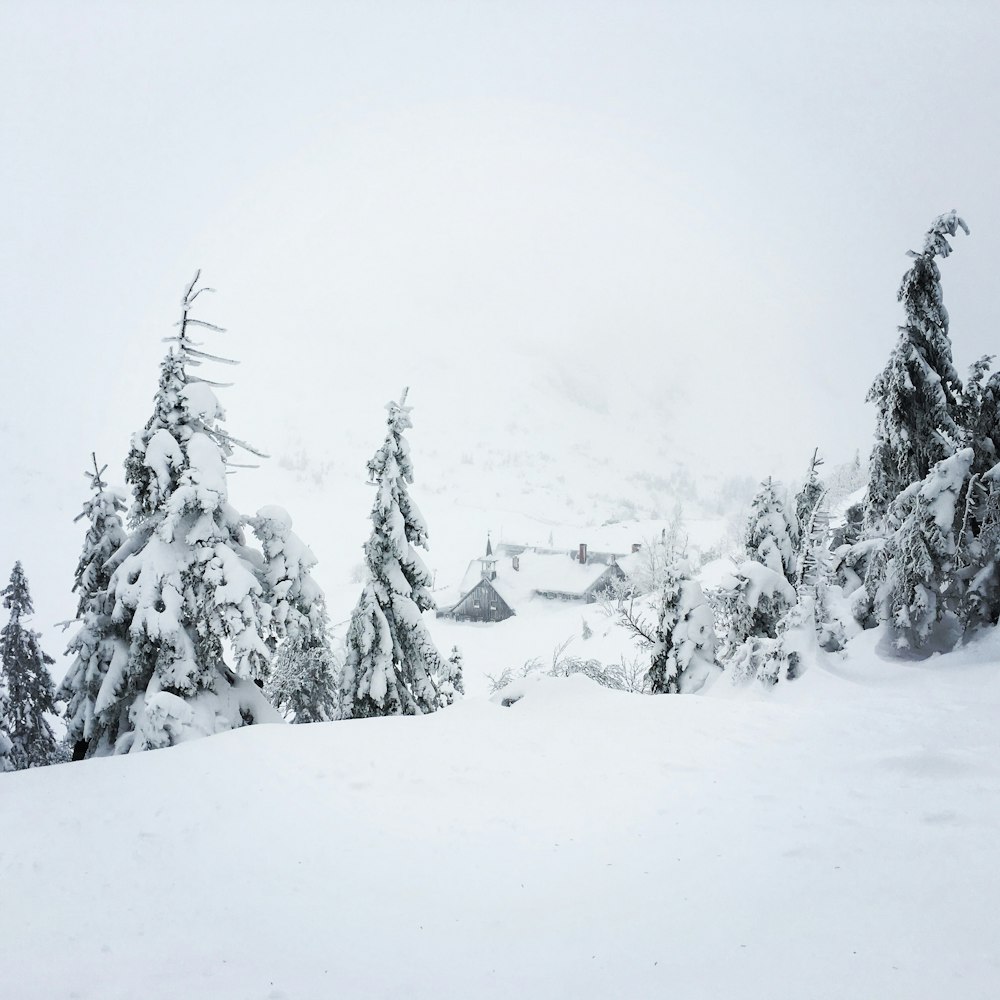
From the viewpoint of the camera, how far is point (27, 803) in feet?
28.2

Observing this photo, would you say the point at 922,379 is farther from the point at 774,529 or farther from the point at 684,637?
the point at 684,637

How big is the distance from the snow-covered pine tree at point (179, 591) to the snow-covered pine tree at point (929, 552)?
553 inches

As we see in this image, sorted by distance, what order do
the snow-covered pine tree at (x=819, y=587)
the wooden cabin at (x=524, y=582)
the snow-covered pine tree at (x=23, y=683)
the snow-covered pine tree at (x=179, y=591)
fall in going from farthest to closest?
1. the wooden cabin at (x=524, y=582)
2. the snow-covered pine tree at (x=23, y=683)
3. the snow-covered pine tree at (x=819, y=587)
4. the snow-covered pine tree at (x=179, y=591)

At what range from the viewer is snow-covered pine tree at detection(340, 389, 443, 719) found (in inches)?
681

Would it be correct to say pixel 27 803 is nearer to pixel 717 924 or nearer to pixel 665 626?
pixel 717 924

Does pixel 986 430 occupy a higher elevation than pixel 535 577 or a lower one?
higher

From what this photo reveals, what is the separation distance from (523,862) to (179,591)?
8.85m

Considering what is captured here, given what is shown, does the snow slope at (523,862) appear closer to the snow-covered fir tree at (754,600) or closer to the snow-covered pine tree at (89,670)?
the snow-covered pine tree at (89,670)

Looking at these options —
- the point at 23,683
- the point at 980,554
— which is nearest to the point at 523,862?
the point at 980,554

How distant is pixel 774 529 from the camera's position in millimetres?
19516

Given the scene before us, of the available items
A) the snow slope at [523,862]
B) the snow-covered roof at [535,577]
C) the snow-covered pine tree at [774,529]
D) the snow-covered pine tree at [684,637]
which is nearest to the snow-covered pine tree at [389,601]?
the snow slope at [523,862]

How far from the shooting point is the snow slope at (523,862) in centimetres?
490

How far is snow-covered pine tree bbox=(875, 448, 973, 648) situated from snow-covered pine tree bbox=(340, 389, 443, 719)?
1233 cm

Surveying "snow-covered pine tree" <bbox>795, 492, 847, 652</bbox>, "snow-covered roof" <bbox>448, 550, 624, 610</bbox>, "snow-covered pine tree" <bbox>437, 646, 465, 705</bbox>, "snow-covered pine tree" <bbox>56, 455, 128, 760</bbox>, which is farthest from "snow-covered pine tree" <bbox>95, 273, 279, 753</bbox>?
"snow-covered roof" <bbox>448, 550, 624, 610</bbox>
